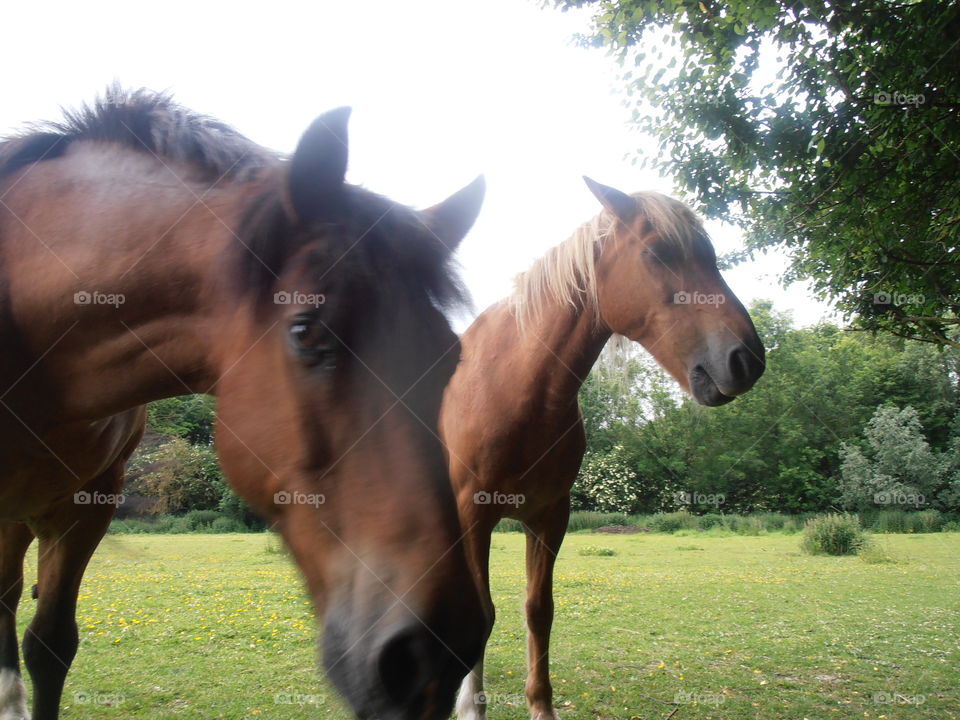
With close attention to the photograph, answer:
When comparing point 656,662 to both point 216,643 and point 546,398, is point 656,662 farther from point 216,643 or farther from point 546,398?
point 216,643

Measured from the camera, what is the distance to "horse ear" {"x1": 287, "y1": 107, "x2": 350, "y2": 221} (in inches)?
58.9

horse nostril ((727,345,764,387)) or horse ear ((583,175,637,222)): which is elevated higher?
horse ear ((583,175,637,222))

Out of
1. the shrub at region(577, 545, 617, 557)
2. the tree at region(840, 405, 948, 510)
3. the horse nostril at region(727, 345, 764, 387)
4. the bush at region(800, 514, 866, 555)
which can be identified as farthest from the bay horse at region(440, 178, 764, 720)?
the tree at region(840, 405, 948, 510)

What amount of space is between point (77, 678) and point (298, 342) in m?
4.79

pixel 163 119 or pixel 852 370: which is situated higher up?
pixel 852 370

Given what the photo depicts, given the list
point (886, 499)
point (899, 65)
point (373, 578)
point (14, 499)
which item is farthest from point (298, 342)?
point (886, 499)

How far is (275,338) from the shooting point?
1.49 metres

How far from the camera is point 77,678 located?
15.0ft
